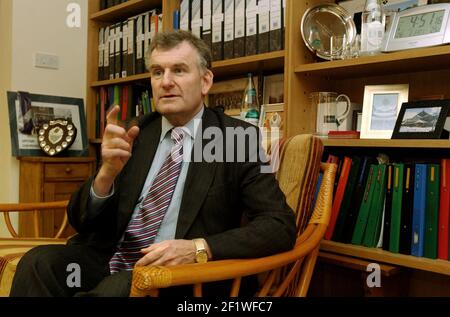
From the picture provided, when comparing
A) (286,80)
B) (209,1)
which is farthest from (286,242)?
(209,1)

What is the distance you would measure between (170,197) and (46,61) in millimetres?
1837

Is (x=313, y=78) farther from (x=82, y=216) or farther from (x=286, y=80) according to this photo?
(x=82, y=216)

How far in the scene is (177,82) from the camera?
4.56 ft

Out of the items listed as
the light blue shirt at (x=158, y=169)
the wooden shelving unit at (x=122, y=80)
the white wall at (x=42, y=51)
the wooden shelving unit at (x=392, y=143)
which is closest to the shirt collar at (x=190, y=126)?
the light blue shirt at (x=158, y=169)

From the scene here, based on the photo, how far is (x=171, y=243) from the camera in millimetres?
1063

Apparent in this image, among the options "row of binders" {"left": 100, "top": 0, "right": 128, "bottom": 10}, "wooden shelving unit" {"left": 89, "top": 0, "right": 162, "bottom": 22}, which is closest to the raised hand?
"wooden shelving unit" {"left": 89, "top": 0, "right": 162, "bottom": 22}

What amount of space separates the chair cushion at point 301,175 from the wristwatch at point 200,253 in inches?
16.4

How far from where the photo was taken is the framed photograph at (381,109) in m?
1.65

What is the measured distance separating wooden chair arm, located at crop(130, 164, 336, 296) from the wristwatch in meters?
0.06

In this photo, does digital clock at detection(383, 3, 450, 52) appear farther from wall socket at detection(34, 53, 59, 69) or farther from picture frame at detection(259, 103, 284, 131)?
wall socket at detection(34, 53, 59, 69)

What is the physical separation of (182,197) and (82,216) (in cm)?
29

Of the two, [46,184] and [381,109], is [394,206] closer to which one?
[381,109]

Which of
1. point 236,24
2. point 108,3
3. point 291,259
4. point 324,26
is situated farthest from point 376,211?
point 108,3
